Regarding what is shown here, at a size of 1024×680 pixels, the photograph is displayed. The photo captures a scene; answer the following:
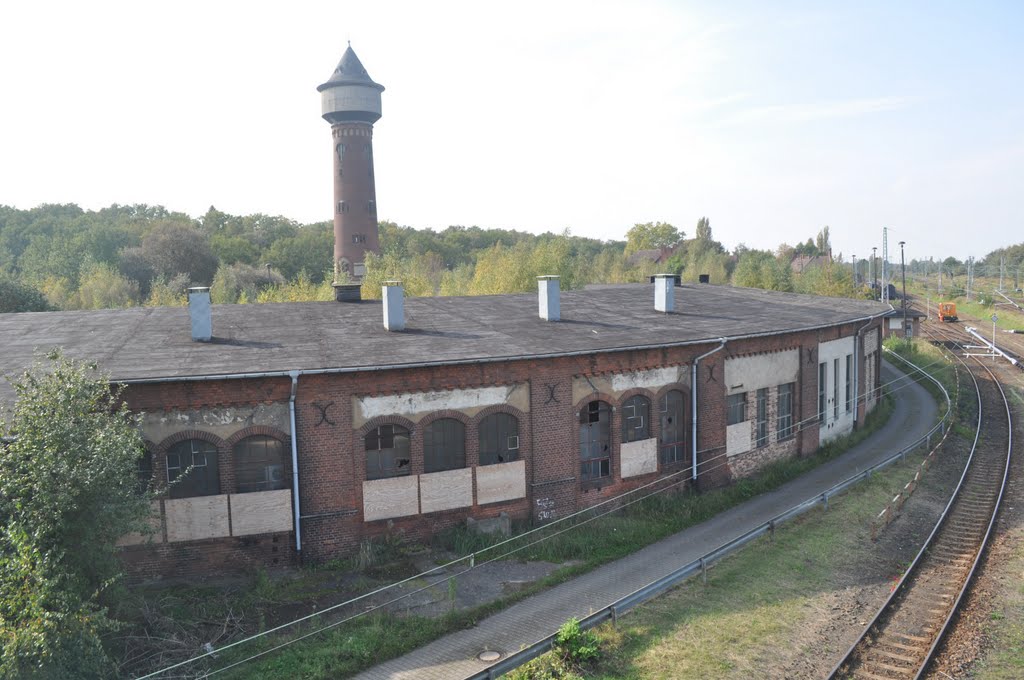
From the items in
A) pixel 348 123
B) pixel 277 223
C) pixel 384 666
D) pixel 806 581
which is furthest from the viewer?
pixel 277 223

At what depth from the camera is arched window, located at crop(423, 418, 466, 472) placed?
54.4ft

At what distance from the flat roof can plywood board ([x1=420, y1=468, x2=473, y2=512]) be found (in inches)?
102

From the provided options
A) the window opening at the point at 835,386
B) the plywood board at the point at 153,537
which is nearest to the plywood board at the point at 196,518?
the plywood board at the point at 153,537

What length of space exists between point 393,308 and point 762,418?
37.2 ft

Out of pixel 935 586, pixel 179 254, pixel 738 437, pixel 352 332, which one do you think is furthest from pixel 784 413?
pixel 179 254

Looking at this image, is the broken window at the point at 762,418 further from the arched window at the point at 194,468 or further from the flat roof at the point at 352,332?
the arched window at the point at 194,468

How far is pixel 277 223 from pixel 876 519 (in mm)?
90350

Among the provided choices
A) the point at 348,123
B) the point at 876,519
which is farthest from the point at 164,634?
the point at 348,123

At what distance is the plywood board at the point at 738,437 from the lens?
21094 mm

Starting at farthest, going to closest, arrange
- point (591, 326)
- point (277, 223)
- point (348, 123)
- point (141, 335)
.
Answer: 1. point (277, 223)
2. point (348, 123)
3. point (591, 326)
4. point (141, 335)

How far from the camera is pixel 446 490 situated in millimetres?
16688

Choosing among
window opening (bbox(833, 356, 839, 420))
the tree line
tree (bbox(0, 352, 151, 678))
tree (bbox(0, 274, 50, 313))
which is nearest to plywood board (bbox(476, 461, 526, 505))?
tree (bbox(0, 352, 151, 678))

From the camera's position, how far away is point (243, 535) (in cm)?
1523

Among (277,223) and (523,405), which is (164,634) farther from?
(277,223)
